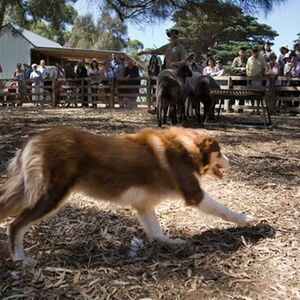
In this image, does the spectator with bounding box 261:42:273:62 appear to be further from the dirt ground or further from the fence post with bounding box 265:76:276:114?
the dirt ground

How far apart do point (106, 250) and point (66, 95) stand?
641 inches

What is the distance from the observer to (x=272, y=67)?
16.0m

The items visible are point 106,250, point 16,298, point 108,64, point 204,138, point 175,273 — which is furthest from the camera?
point 108,64

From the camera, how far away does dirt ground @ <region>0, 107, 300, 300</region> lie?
352cm

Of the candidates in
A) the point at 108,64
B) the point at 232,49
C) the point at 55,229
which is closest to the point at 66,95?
the point at 108,64

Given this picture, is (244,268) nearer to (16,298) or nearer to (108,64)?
(16,298)

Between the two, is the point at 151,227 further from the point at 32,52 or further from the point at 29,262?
the point at 32,52

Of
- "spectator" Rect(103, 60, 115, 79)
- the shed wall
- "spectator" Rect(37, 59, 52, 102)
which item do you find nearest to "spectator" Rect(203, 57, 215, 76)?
"spectator" Rect(103, 60, 115, 79)

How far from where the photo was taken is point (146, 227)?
433 centimetres

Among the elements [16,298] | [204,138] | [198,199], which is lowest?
[16,298]

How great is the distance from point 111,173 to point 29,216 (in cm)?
69

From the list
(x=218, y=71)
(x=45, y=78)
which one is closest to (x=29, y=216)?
(x=218, y=71)

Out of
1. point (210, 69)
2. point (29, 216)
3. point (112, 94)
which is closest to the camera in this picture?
point (29, 216)

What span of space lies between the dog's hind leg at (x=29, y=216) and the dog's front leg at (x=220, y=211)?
121cm
